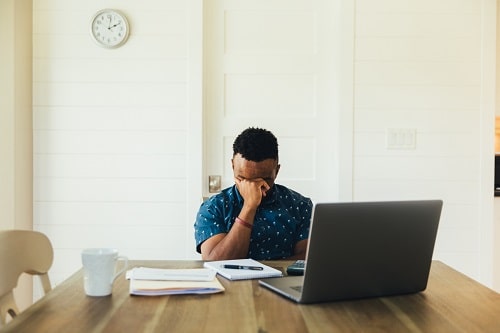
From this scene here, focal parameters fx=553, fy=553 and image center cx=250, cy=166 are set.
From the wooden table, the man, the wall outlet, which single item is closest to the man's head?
the man

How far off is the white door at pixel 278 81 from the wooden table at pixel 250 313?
1644mm

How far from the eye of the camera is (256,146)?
6.49ft

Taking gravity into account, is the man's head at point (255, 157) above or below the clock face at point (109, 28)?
below

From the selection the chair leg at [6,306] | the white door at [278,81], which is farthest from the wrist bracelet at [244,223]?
the white door at [278,81]

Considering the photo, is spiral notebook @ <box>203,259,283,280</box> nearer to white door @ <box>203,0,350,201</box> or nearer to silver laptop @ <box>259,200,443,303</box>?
silver laptop @ <box>259,200,443,303</box>

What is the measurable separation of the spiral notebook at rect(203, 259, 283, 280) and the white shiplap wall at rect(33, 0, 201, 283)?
4.15ft

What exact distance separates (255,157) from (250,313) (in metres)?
0.88

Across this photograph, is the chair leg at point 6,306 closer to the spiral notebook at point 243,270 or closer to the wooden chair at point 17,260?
the wooden chair at point 17,260

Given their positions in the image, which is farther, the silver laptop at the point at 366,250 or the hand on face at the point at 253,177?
the hand on face at the point at 253,177

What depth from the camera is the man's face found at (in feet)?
6.51

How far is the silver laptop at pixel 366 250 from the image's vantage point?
118cm

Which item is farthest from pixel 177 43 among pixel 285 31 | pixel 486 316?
pixel 486 316

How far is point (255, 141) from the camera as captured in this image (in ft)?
6.51

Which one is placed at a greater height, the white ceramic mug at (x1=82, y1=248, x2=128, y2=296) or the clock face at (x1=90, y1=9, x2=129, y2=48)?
the clock face at (x1=90, y1=9, x2=129, y2=48)
